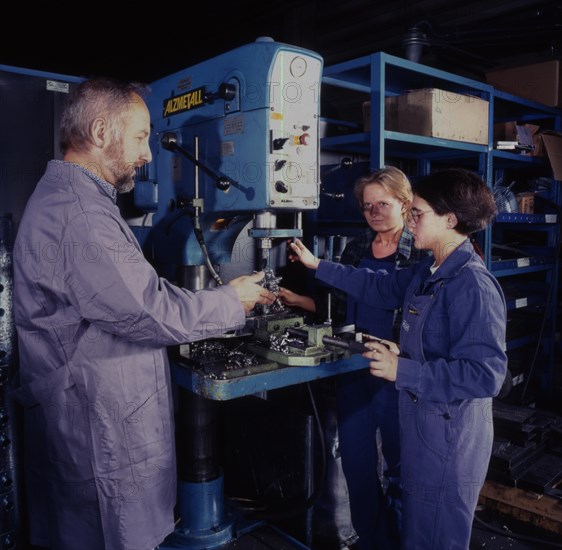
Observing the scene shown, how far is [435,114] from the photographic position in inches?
105

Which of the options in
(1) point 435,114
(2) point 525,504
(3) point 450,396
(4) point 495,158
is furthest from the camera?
(4) point 495,158

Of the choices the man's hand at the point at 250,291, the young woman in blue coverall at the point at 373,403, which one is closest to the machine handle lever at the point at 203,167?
the man's hand at the point at 250,291

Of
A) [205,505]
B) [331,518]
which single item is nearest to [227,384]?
[205,505]

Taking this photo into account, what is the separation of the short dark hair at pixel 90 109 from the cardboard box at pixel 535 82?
10.1 feet

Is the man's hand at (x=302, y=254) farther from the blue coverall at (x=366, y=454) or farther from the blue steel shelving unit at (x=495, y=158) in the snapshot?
the blue steel shelving unit at (x=495, y=158)

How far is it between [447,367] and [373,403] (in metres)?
0.58

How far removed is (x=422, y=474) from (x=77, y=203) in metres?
1.16

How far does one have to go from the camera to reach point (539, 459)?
9.21ft

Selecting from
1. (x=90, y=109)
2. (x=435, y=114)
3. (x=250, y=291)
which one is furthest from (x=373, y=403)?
(x=435, y=114)

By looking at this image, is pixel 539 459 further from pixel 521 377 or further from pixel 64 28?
pixel 64 28

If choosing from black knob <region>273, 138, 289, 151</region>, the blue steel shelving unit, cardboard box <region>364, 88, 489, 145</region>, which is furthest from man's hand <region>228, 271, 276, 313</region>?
cardboard box <region>364, 88, 489, 145</region>

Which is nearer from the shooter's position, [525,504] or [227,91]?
[227,91]

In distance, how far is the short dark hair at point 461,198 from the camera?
5.26 feet

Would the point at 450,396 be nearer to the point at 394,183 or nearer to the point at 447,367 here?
the point at 447,367
